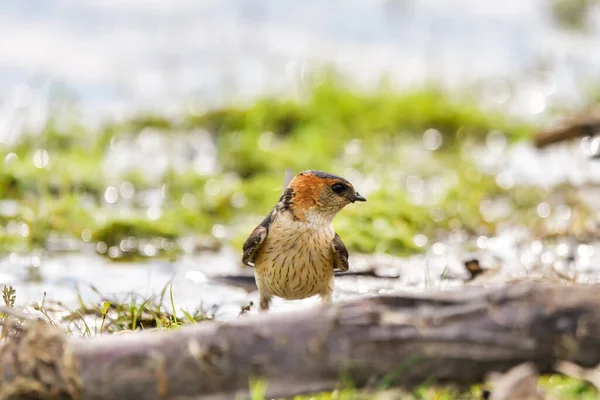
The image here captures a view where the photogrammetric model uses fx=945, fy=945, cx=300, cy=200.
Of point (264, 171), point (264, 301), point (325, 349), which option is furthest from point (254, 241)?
point (264, 171)

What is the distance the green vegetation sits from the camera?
25.2 ft

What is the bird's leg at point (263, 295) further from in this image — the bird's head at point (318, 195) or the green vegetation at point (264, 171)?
the green vegetation at point (264, 171)

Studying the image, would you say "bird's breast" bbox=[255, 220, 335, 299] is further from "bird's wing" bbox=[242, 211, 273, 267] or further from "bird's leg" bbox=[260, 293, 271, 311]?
"bird's leg" bbox=[260, 293, 271, 311]

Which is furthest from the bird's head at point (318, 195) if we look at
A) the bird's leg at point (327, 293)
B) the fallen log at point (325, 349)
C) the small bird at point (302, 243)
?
the fallen log at point (325, 349)

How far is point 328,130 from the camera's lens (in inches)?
432

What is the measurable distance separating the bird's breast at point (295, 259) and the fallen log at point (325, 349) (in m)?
1.52

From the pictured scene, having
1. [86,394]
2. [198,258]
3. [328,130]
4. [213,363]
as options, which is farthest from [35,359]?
[328,130]

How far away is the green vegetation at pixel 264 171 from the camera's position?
7684 millimetres

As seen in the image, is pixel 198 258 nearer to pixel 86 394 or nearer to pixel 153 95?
pixel 86 394

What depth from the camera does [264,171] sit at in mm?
9688

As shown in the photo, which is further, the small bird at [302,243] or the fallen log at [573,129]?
the fallen log at [573,129]

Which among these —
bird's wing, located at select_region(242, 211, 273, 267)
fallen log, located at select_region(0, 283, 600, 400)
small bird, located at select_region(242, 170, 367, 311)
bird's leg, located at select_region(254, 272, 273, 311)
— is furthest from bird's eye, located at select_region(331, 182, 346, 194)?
fallen log, located at select_region(0, 283, 600, 400)

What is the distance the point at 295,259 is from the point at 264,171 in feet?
16.6

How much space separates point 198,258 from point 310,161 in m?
2.54
